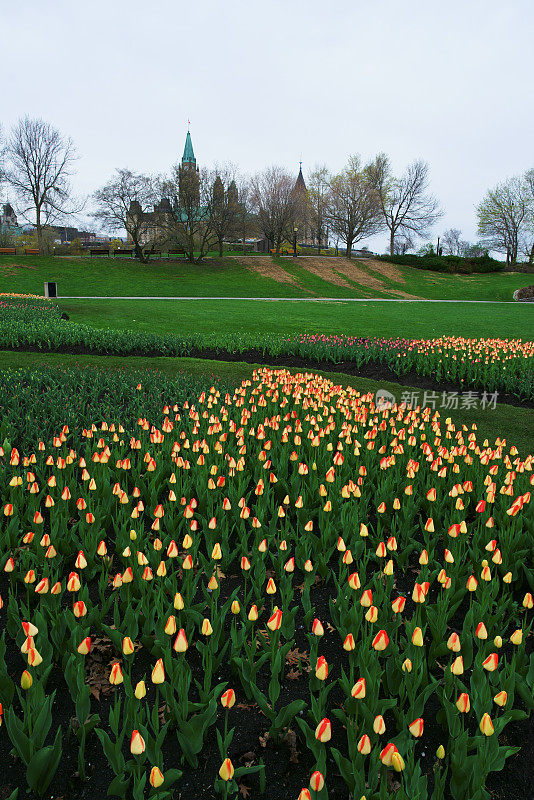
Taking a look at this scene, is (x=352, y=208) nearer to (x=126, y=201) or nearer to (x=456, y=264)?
(x=456, y=264)

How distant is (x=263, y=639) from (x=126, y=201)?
44.0m

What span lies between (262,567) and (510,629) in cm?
143

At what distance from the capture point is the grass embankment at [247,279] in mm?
35594

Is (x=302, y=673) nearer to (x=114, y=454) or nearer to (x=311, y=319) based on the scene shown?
(x=114, y=454)

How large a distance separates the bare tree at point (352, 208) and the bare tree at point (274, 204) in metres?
4.96

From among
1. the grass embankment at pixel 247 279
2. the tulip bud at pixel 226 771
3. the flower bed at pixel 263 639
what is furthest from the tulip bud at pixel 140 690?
the grass embankment at pixel 247 279

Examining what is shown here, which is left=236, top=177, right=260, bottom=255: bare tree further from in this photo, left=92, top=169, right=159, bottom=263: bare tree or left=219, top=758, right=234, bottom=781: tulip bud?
left=219, top=758, right=234, bottom=781: tulip bud

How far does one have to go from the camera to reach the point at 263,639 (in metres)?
2.70

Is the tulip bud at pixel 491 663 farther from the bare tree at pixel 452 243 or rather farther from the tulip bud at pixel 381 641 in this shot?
the bare tree at pixel 452 243

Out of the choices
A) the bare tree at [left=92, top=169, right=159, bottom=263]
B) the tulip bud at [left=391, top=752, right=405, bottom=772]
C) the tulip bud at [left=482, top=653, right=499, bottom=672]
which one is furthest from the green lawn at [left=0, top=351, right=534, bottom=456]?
the bare tree at [left=92, top=169, right=159, bottom=263]

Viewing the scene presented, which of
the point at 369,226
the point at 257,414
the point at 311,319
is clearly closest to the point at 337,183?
the point at 369,226

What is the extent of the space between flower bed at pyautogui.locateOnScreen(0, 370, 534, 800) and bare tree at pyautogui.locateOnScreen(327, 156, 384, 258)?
54.5 m

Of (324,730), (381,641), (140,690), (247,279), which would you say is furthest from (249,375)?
(247,279)

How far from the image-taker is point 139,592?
9.71ft
